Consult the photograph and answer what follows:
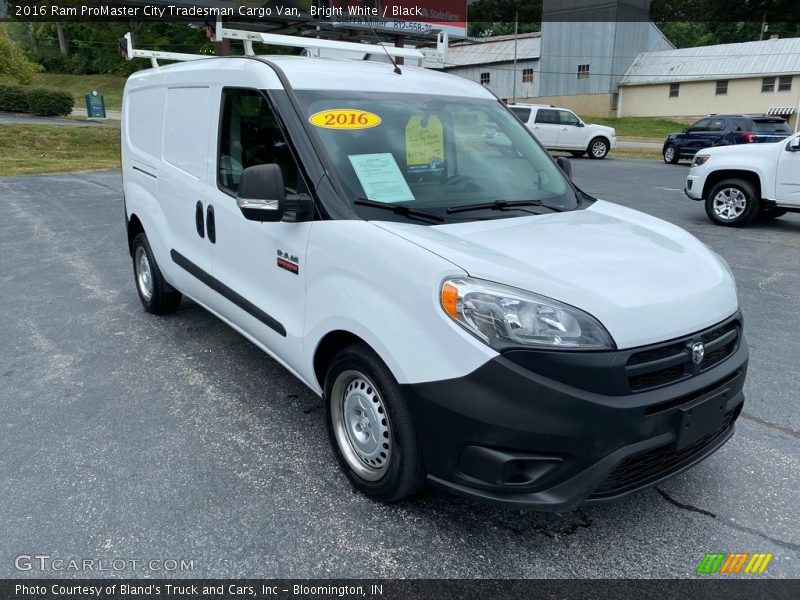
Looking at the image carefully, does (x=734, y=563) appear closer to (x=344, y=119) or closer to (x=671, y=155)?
(x=344, y=119)

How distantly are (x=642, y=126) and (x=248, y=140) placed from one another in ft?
142

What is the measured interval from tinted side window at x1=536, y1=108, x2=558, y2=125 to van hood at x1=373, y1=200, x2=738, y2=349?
21807mm

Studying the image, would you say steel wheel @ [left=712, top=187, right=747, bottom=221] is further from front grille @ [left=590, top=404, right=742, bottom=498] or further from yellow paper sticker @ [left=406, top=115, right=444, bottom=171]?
front grille @ [left=590, top=404, right=742, bottom=498]

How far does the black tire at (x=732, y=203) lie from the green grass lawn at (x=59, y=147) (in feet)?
50.2

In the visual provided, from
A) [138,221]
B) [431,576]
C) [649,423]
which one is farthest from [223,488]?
[138,221]

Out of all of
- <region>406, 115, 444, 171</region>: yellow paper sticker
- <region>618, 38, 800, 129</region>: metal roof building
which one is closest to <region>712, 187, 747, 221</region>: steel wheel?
<region>406, 115, 444, 171</region>: yellow paper sticker

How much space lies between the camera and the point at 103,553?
255 centimetres

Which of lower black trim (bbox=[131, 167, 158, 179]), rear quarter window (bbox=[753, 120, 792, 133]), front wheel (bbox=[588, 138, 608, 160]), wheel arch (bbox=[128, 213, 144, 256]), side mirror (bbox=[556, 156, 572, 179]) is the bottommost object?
wheel arch (bbox=[128, 213, 144, 256])

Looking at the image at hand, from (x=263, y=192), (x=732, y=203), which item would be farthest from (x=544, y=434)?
(x=732, y=203)

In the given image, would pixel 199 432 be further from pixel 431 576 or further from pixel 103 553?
pixel 431 576

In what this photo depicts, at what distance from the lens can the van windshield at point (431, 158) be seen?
120 inches

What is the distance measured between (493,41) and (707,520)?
182 feet

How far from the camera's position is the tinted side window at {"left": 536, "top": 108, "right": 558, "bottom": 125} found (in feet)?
77.0

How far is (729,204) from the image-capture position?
9828 mm
